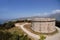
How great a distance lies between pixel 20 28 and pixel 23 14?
21cm

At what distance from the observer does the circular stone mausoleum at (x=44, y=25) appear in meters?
2.09

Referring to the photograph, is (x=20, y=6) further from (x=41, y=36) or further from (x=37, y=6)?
(x=41, y=36)

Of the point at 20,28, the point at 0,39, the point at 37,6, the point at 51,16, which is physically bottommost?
the point at 0,39

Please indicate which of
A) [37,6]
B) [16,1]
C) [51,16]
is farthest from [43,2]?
[16,1]

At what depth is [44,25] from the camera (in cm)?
209

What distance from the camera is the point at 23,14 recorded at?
212 centimetres

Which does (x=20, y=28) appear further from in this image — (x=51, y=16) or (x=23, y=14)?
(x=51, y=16)

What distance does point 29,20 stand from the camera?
2.13m

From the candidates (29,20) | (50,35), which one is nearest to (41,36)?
(50,35)

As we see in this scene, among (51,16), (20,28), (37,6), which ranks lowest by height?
(20,28)

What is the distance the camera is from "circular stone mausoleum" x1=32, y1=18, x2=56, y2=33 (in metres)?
2.09

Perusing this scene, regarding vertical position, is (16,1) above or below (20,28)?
above

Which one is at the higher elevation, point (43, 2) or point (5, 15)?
point (43, 2)

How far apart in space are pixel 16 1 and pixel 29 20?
0.34 m
